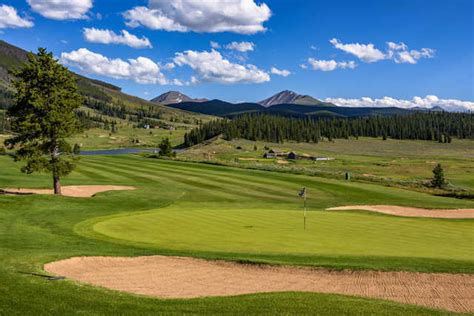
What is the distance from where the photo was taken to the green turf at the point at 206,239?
37.2 feet

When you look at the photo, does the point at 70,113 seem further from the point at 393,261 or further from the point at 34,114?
the point at 393,261

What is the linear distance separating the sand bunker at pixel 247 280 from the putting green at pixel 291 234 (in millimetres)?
2789

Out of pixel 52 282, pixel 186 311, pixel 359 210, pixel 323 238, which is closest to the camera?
pixel 186 311

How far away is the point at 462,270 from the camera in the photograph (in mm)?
15672

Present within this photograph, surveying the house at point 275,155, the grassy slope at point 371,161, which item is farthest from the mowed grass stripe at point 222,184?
the house at point 275,155

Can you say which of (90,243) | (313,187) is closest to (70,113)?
(90,243)

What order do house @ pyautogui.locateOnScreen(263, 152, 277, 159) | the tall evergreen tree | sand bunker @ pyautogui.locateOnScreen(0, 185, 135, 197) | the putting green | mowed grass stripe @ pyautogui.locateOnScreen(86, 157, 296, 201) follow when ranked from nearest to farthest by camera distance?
the putting green → the tall evergreen tree → sand bunker @ pyautogui.locateOnScreen(0, 185, 135, 197) → mowed grass stripe @ pyautogui.locateOnScreen(86, 157, 296, 201) → house @ pyautogui.locateOnScreen(263, 152, 277, 159)

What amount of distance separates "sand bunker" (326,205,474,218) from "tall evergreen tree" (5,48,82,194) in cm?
2471

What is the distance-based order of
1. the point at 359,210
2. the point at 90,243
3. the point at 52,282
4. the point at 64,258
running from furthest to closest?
the point at 359,210, the point at 90,243, the point at 64,258, the point at 52,282

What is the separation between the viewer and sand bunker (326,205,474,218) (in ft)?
117

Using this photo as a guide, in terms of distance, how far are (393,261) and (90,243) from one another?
14.6m

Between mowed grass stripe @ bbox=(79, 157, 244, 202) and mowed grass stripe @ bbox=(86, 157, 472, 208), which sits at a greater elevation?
mowed grass stripe @ bbox=(79, 157, 244, 202)

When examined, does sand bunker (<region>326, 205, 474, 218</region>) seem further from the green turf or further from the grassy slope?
the grassy slope

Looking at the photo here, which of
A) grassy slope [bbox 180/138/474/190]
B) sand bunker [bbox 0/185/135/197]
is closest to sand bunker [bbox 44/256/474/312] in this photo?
sand bunker [bbox 0/185/135/197]
